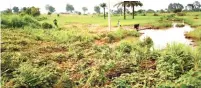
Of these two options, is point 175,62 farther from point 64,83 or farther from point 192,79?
point 64,83

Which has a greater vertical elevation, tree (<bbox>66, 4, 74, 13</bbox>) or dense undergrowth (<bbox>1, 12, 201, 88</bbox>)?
dense undergrowth (<bbox>1, 12, 201, 88</bbox>)

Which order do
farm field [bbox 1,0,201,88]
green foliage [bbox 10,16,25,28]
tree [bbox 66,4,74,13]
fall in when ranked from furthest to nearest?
Answer: tree [bbox 66,4,74,13]
green foliage [bbox 10,16,25,28]
farm field [bbox 1,0,201,88]

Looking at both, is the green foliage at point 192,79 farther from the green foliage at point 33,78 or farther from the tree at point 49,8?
the tree at point 49,8

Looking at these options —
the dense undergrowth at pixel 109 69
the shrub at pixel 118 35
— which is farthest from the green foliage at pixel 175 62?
the shrub at pixel 118 35

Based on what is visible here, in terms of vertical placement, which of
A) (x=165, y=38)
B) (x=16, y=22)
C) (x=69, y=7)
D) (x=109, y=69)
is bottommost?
(x=69, y=7)

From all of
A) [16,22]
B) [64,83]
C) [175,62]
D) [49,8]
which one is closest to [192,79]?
[175,62]

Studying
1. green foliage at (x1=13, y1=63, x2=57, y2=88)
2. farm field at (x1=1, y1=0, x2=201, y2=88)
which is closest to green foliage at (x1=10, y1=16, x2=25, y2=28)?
farm field at (x1=1, y1=0, x2=201, y2=88)

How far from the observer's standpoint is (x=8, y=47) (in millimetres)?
10445

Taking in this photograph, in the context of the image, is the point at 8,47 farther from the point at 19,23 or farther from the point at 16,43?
the point at 19,23

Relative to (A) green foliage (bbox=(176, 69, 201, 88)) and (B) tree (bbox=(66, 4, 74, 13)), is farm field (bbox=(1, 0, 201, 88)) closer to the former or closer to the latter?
(A) green foliage (bbox=(176, 69, 201, 88))

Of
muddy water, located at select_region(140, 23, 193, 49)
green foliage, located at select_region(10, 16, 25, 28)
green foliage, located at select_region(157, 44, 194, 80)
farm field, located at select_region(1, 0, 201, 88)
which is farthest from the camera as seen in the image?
green foliage, located at select_region(10, 16, 25, 28)

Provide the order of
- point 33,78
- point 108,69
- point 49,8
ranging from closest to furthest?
1. point 33,78
2. point 108,69
3. point 49,8

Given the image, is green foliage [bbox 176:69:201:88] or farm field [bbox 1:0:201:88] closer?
green foliage [bbox 176:69:201:88]

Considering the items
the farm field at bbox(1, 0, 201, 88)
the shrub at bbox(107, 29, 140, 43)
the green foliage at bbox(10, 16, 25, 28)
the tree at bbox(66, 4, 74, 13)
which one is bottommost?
the tree at bbox(66, 4, 74, 13)
